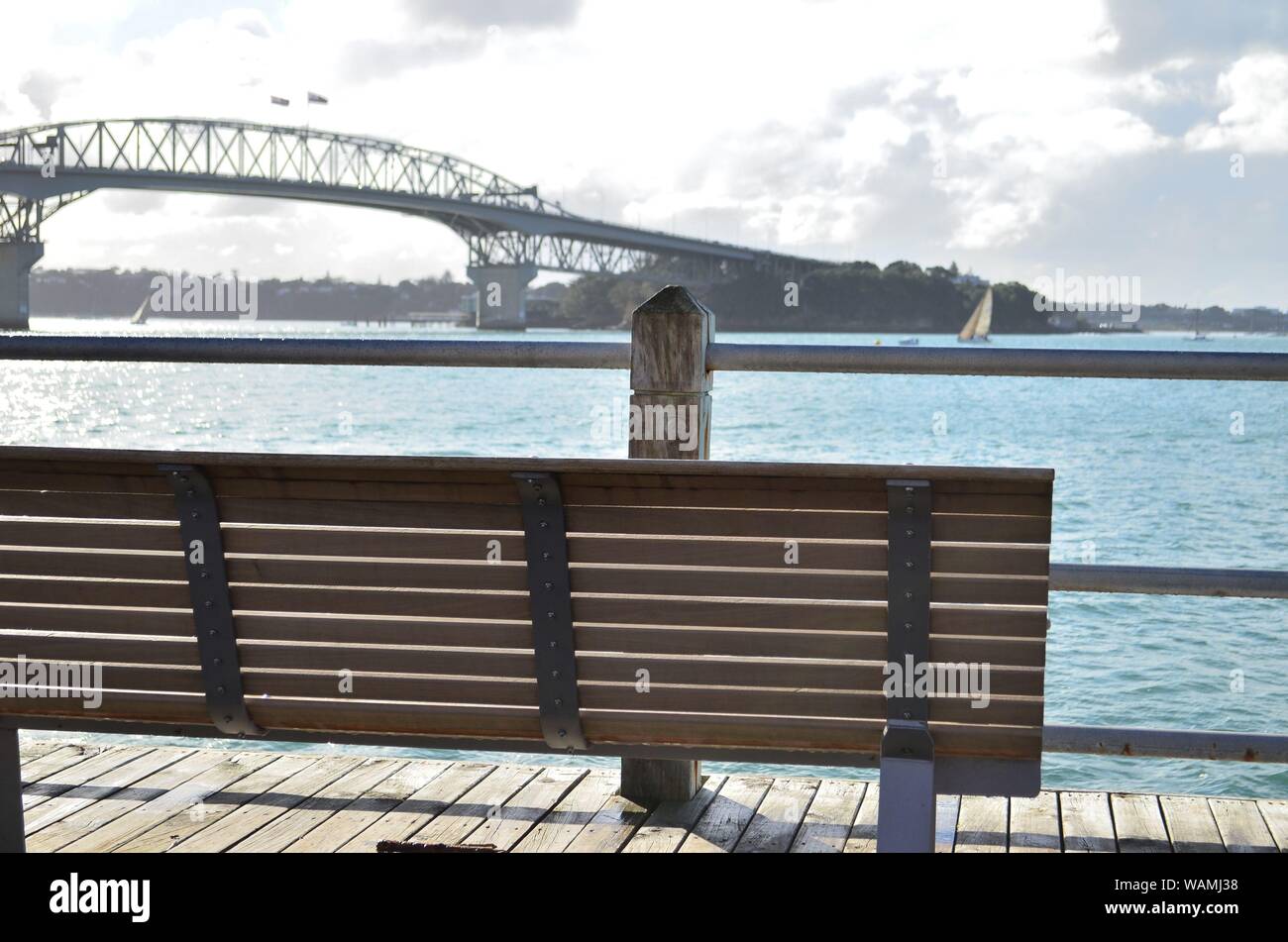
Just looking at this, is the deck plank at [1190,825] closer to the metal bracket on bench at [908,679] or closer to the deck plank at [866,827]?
the deck plank at [866,827]

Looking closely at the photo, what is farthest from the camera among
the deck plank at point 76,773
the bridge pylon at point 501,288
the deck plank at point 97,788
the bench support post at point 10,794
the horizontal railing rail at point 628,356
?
the bridge pylon at point 501,288

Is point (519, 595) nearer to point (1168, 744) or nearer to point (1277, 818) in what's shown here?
point (1168, 744)

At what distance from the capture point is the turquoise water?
11.5 metres

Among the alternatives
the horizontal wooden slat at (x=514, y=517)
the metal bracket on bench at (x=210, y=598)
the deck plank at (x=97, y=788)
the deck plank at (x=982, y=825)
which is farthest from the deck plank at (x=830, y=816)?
the deck plank at (x=97, y=788)

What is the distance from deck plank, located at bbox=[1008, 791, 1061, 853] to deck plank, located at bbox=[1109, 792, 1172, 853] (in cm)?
14

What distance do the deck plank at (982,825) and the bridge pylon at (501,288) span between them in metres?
63.5

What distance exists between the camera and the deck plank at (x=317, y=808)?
3078 millimetres

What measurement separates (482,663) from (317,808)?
1.25 metres

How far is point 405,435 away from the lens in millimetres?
40062

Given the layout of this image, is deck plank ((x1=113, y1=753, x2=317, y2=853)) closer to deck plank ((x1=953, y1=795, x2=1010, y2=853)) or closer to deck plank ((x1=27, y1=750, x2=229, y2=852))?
deck plank ((x1=27, y1=750, x2=229, y2=852))

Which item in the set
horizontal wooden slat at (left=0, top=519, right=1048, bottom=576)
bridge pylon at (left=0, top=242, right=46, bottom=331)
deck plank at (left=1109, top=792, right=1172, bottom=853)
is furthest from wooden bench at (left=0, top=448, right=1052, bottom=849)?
bridge pylon at (left=0, top=242, right=46, bottom=331)

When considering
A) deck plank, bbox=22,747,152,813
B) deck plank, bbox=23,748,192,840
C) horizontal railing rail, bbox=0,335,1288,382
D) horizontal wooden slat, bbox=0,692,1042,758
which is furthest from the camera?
deck plank, bbox=22,747,152,813

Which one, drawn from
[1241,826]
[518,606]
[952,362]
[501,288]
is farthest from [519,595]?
[501,288]

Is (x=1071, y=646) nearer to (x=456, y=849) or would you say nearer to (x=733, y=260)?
(x=456, y=849)
